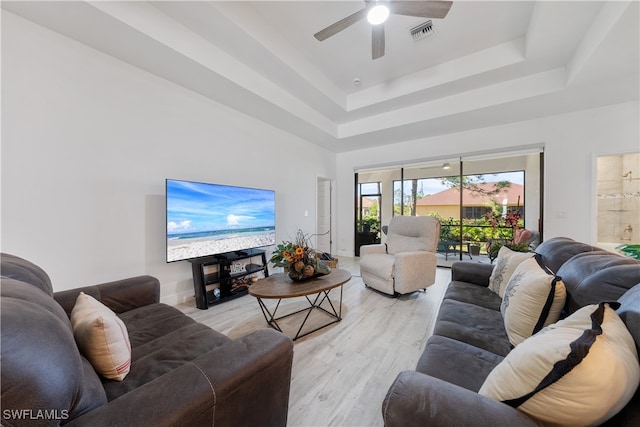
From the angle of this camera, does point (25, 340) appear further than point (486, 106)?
No

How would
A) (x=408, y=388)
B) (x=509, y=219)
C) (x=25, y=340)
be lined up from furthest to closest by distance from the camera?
(x=509, y=219) < (x=408, y=388) < (x=25, y=340)

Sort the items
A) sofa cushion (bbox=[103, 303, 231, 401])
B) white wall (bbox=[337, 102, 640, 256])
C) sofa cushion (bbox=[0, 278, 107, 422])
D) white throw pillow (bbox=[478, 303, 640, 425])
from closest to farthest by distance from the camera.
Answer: sofa cushion (bbox=[0, 278, 107, 422]), white throw pillow (bbox=[478, 303, 640, 425]), sofa cushion (bbox=[103, 303, 231, 401]), white wall (bbox=[337, 102, 640, 256])

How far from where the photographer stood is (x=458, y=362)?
112cm

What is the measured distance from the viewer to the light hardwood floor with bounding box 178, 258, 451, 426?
4.59ft

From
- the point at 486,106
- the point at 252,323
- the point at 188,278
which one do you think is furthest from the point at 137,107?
the point at 486,106

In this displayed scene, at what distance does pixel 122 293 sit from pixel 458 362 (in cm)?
213

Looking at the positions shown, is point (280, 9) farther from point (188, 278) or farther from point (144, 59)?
point (188, 278)

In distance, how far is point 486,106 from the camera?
11.2 feet

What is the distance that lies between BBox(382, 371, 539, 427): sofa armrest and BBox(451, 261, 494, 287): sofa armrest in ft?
6.04

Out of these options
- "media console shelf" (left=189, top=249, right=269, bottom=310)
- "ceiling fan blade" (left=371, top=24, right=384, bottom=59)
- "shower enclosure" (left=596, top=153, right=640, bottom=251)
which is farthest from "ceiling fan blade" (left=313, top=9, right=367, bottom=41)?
"shower enclosure" (left=596, top=153, right=640, bottom=251)

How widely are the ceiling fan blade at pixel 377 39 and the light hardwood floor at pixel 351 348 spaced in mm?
2821

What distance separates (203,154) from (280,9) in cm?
190

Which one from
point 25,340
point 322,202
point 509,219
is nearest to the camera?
point 25,340

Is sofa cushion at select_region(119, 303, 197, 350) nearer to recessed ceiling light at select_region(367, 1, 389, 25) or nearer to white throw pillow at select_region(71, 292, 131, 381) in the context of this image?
white throw pillow at select_region(71, 292, 131, 381)
